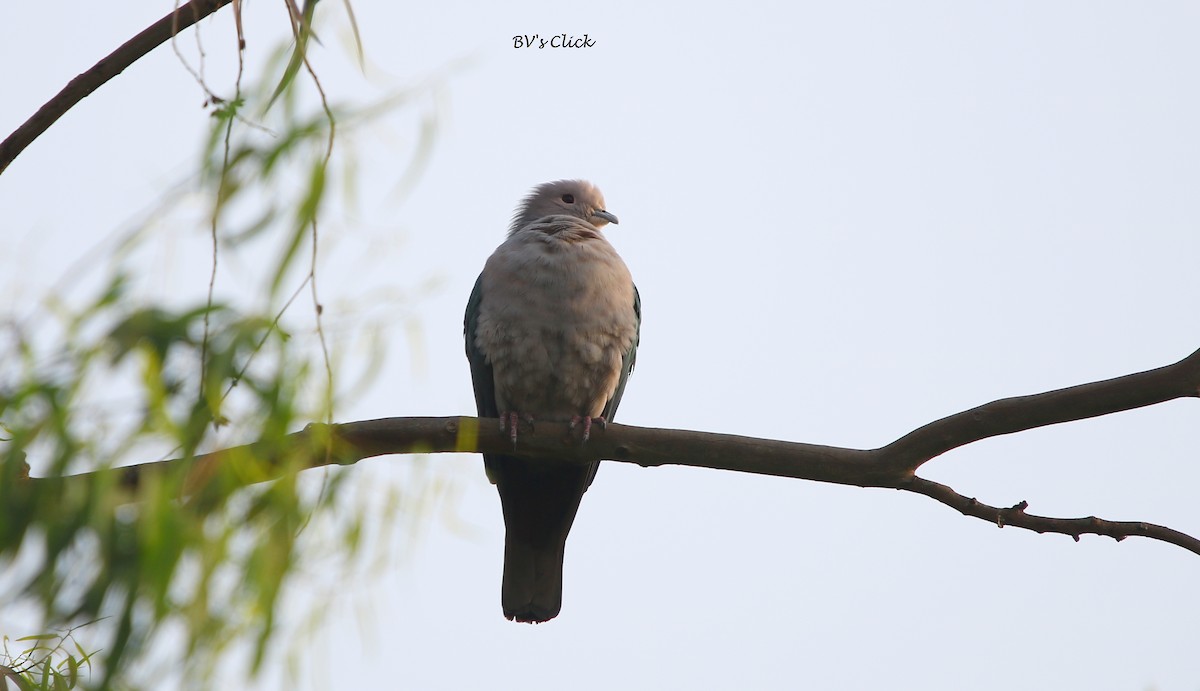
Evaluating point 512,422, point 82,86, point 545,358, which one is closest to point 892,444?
point 512,422

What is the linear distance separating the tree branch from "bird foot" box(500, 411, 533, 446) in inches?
60.0

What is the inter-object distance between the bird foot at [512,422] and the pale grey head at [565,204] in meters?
1.17

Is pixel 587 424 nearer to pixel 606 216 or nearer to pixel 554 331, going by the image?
pixel 554 331

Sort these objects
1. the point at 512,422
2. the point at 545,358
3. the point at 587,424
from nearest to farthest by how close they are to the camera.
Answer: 1. the point at 587,424
2. the point at 512,422
3. the point at 545,358

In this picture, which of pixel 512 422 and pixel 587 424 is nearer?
pixel 587 424

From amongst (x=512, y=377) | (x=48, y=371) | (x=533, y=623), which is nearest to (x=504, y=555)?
(x=533, y=623)

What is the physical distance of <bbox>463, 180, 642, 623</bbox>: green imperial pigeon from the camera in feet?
15.2

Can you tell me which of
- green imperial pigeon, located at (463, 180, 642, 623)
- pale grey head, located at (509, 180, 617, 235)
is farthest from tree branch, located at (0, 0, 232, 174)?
pale grey head, located at (509, 180, 617, 235)

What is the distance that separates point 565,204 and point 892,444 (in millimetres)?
2685

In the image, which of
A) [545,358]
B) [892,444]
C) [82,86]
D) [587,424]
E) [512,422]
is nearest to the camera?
[82,86]

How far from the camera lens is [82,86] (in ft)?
9.27

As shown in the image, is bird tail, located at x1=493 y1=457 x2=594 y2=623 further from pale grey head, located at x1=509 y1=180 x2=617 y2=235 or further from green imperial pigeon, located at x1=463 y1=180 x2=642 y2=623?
pale grey head, located at x1=509 y1=180 x2=617 y2=235

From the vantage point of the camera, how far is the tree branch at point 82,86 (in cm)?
281

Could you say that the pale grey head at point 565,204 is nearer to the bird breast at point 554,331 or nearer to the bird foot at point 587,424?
the bird breast at point 554,331
